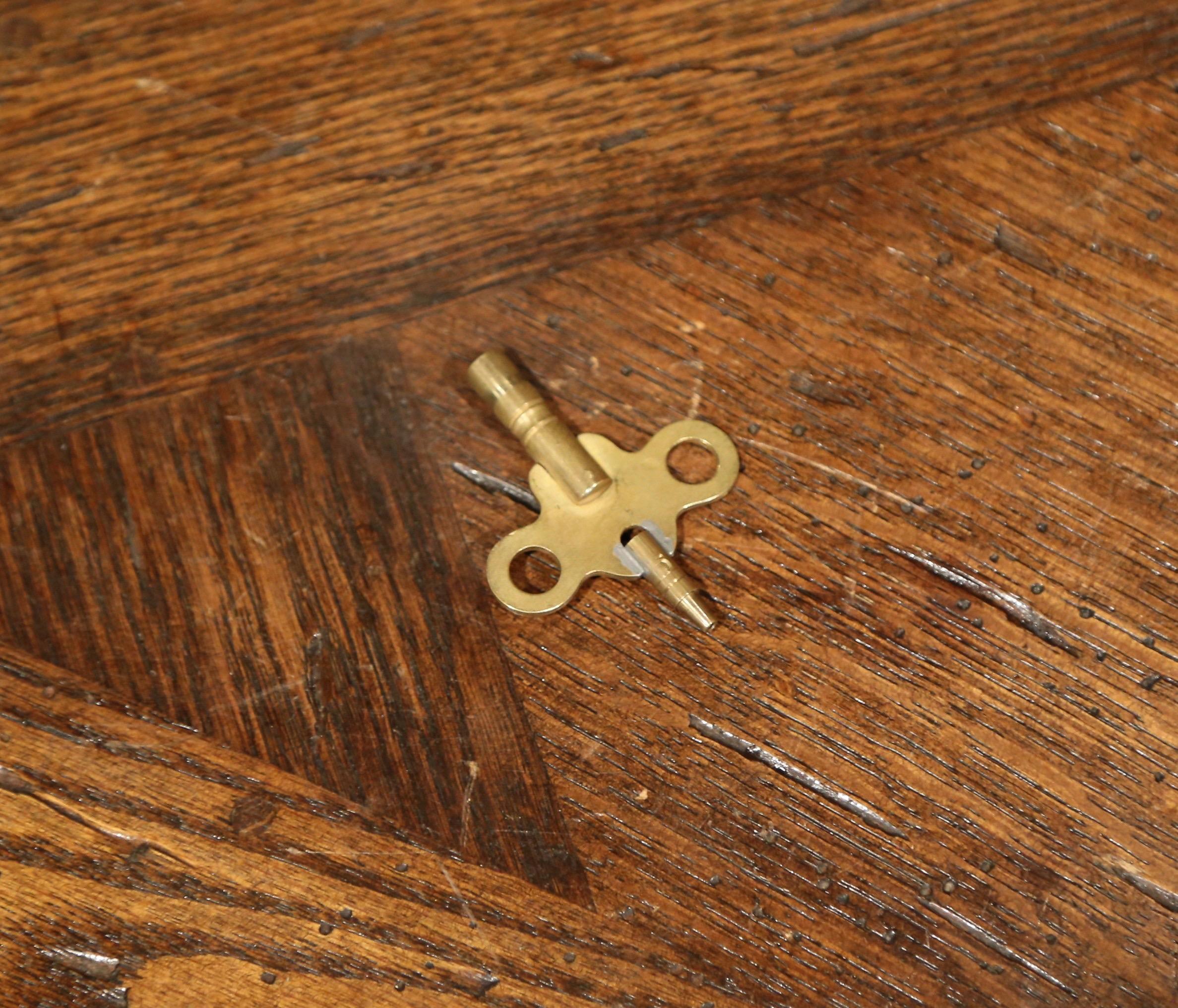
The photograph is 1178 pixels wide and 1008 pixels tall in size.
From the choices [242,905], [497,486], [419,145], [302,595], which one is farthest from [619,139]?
[242,905]

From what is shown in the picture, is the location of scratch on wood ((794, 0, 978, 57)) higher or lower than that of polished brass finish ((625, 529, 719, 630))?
higher

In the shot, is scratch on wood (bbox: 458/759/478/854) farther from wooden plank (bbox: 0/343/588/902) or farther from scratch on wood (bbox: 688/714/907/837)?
scratch on wood (bbox: 688/714/907/837)

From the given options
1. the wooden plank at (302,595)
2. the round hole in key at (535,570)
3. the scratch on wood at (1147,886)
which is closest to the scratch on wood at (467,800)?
the wooden plank at (302,595)

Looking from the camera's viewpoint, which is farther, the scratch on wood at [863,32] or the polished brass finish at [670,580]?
the scratch on wood at [863,32]

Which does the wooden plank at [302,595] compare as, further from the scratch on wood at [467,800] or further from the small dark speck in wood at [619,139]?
the small dark speck in wood at [619,139]

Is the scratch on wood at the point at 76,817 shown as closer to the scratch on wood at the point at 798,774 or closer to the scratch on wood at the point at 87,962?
the scratch on wood at the point at 87,962

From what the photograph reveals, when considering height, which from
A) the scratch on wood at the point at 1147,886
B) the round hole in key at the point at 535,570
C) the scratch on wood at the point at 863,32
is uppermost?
the scratch on wood at the point at 863,32

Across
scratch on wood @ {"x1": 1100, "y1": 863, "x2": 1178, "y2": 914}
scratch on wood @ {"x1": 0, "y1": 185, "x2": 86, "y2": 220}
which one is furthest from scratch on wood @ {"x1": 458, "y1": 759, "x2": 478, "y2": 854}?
scratch on wood @ {"x1": 0, "y1": 185, "x2": 86, "y2": 220}

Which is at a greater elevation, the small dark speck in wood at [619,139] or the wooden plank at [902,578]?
the small dark speck in wood at [619,139]
